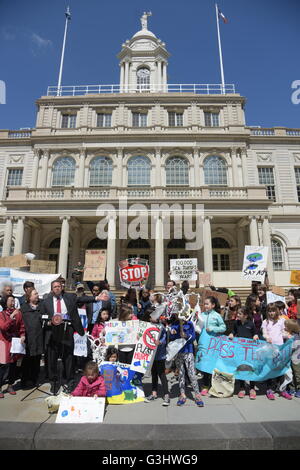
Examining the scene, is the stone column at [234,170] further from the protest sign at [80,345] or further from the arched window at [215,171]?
the protest sign at [80,345]

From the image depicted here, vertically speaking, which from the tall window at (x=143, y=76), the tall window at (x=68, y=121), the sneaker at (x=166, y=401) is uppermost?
the tall window at (x=143, y=76)

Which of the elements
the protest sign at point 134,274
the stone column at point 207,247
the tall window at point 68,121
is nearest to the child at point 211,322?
the protest sign at point 134,274

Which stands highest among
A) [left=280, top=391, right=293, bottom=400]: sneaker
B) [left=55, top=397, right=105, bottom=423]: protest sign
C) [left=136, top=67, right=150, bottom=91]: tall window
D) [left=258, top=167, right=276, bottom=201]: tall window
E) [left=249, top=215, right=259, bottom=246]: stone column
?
[left=136, top=67, right=150, bottom=91]: tall window

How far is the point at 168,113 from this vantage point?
24.2 m

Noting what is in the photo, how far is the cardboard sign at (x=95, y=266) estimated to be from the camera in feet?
44.1

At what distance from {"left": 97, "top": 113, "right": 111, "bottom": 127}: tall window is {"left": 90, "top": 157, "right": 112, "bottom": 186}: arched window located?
383 cm

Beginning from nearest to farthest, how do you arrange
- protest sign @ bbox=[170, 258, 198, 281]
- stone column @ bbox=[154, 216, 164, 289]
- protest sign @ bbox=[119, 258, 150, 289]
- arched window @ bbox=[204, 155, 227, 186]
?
1. protest sign @ bbox=[119, 258, 150, 289]
2. protest sign @ bbox=[170, 258, 198, 281]
3. stone column @ bbox=[154, 216, 164, 289]
4. arched window @ bbox=[204, 155, 227, 186]

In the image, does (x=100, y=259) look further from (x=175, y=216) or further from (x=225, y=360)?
(x=225, y=360)

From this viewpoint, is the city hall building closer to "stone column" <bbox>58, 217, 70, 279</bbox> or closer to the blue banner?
"stone column" <bbox>58, 217, 70, 279</bbox>

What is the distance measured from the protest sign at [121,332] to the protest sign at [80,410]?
1217 mm

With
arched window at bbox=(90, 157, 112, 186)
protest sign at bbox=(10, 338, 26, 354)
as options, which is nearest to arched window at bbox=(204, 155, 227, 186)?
arched window at bbox=(90, 157, 112, 186)

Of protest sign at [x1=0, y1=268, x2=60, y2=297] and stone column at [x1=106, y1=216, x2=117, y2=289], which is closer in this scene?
protest sign at [x1=0, y1=268, x2=60, y2=297]

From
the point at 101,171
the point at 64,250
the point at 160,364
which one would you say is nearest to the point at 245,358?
the point at 160,364

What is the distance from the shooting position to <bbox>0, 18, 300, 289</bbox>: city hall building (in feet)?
66.2
